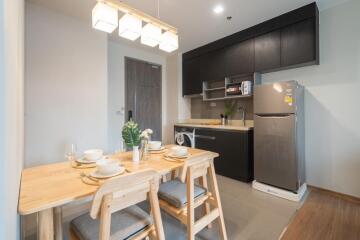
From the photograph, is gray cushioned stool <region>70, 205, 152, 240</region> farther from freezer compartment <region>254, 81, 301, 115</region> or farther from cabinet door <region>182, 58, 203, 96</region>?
cabinet door <region>182, 58, 203, 96</region>

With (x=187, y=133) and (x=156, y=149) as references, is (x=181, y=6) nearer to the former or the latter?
(x=156, y=149)

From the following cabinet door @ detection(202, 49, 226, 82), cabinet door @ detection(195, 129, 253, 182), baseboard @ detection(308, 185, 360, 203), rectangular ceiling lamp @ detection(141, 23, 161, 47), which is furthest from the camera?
cabinet door @ detection(202, 49, 226, 82)

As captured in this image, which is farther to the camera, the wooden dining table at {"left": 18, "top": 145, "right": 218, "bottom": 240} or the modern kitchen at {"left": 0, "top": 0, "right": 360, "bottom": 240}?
the modern kitchen at {"left": 0, "top": 0, "right": 360, "bottom": 240}

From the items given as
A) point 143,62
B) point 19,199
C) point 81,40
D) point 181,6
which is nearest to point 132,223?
point 19,199

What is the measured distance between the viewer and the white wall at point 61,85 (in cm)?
243

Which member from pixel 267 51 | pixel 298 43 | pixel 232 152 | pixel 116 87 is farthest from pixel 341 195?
pixel 116 87

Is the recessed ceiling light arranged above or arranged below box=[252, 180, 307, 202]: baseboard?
above

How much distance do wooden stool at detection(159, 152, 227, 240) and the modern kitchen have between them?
1 cm

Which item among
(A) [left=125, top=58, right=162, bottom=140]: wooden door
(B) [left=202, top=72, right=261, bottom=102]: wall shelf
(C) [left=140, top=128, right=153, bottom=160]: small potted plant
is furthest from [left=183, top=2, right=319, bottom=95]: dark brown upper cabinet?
(C) [left=140, top=128, right=153, bottom=160]: small potted plant

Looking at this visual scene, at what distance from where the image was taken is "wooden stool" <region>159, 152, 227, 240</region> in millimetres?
1344

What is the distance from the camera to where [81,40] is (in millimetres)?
2818

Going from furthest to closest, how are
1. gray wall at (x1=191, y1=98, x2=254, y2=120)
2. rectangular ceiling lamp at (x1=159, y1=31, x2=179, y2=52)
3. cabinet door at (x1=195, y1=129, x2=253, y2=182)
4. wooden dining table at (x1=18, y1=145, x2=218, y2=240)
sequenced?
gray wall at (x1=191, y1=98, x2=254, y2=120) < cabinet door at (x1=195, y1=129, x2=253, y2=182) < rectangular ceiling lamp at (x1=159, y1=31, x2=179, y2=52) < wooden dining table at (x1=18, y1=145, x2=218, y2=240)

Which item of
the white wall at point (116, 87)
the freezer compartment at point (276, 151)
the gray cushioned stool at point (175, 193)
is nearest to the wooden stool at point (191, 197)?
the gray cushioned stool at point (175, 193)

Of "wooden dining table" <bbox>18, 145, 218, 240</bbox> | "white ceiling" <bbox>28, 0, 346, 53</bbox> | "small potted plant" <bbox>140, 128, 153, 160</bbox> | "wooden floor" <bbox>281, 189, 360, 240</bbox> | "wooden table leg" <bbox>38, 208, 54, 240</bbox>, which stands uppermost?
"white ceiling" <bbox>28, 0, 346, 53</bbox>
